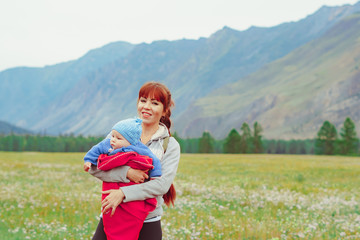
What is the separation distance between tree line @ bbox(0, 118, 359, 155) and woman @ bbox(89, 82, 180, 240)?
3985 inches

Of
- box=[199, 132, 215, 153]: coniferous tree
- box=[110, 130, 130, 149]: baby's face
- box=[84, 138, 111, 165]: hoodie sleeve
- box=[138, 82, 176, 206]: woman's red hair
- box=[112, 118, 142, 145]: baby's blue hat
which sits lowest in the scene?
box=[199, 132, 215, 153]: coniferous tree

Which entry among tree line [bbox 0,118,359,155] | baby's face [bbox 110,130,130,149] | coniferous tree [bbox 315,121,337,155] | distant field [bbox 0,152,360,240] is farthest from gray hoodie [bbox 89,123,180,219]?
coniferous tree [bbox 315,121,337,155]

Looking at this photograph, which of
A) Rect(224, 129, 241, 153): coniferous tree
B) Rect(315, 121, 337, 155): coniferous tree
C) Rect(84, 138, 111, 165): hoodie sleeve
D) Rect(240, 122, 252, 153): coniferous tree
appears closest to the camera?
Rect(84, 138, 111, 165): hoodie sleeve

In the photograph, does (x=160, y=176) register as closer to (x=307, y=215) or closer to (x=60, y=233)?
(x=60, y=233)

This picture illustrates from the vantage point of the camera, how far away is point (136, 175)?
15.0 feet

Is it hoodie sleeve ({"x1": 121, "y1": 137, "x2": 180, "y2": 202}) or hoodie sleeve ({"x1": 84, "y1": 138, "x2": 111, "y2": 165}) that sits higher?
hoodie sleeve ({"x1": 84, "y1": 138, "x2": 111, "y2": 165})

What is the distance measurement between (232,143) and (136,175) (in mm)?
107850

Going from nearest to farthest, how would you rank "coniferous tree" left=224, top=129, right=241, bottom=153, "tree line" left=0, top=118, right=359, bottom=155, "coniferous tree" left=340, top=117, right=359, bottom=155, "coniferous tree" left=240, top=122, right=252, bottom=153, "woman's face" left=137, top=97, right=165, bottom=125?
1. "woman's face" left=137, top=97, right=165, bottom=125
2. "coniferous tree" left=340, top=117, right=359, bottom=155
3. "tree line" left=0, top=118, right=359, bottom=155
4. "coniferous tree" left=240, top=122, right=252, bottom=153
5. "coniferous tree" left=224, top=129, right=241, bottom=153

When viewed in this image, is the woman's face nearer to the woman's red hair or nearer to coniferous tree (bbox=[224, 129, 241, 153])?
the woman's red hair

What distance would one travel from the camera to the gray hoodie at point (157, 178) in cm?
461

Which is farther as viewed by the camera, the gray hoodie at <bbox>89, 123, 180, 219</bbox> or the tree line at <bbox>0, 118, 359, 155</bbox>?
the tree line at <bbox>0, 118, 359, 155</bbox>

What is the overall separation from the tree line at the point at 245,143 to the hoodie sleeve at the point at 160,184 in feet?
333

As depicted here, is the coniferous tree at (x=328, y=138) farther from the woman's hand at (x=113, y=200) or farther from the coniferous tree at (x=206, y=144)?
the woman's hand at (x=113, y=200)

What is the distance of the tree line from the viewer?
336 feet
